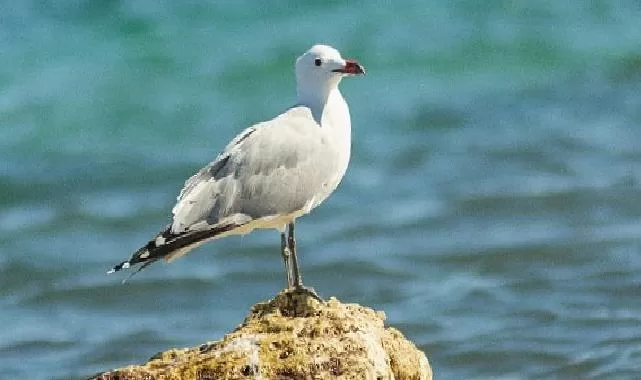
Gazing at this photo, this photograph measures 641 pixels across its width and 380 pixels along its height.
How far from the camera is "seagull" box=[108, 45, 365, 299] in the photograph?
6.09 m

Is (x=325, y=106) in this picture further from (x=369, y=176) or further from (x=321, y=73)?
(x=369, y=176)

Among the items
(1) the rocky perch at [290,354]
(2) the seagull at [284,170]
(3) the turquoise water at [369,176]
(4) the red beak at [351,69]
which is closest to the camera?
(1) the rocky perch at [290,354]

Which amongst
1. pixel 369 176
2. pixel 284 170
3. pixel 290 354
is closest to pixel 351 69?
pixel 284 170

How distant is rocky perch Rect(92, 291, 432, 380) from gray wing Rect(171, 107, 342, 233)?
0.78 meters

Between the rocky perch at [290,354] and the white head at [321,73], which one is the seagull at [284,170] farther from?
the rocky perch at [290,354]

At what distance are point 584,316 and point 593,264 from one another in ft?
2.84

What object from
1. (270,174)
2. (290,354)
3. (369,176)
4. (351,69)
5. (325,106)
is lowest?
(290,354)

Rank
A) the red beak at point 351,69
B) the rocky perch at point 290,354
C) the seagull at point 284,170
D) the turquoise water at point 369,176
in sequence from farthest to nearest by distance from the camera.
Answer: the turquoise water at point 369,176, the red beak at point 351,69, the seagull at point 284,170, the rocky perch at point 290,354

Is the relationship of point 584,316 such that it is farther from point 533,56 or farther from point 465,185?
point 533,56

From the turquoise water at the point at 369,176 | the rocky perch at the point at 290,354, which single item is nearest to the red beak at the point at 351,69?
the rocky perch at the point at 290,354

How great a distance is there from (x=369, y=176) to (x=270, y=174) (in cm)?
587

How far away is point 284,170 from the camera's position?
639 cm

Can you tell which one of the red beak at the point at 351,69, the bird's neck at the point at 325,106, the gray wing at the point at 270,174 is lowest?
the gray wing at the point at 270,174

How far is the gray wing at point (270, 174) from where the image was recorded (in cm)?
614
